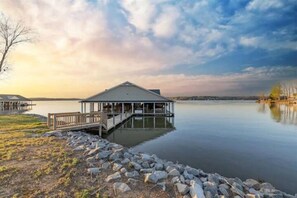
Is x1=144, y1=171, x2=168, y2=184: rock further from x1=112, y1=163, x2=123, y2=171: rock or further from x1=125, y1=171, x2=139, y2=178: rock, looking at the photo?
x1=112, y1=163, x2=123, y2=171: rock

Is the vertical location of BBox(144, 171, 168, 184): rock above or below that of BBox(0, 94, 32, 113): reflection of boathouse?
below

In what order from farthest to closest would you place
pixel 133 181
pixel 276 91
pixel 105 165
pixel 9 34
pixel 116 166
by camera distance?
pixel 276 91
pixel 9 34
pixel 105 165
pixel 116 166
pixel 133 181

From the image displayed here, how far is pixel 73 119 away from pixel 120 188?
9.02 meters

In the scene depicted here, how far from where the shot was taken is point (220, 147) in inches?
408

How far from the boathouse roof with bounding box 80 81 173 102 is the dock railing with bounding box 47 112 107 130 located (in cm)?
1266

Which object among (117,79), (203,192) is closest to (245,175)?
(203,192)

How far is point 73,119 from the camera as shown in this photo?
473 inches

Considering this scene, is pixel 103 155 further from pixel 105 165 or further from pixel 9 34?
pixel 9 34

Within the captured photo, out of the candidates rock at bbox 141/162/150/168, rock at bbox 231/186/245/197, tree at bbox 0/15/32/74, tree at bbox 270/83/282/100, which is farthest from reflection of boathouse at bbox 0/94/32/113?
tree at bbox 270/83/282/100

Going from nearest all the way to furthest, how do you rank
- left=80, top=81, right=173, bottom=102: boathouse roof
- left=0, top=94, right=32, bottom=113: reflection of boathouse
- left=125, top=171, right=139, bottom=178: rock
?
left=125, top=171, right=139, bottom=178: rock → left=80, top=81, right=173, bottom=102: boathouse roof → left=0, top=94, right=32, bottom=113: reflection of boathouse

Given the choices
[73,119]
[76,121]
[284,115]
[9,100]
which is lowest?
[284,115]

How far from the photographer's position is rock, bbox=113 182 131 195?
384 cm

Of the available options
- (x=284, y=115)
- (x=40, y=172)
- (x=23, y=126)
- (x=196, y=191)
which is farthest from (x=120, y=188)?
(x=284, y=115)

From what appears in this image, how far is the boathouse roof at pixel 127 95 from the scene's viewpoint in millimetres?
26141
